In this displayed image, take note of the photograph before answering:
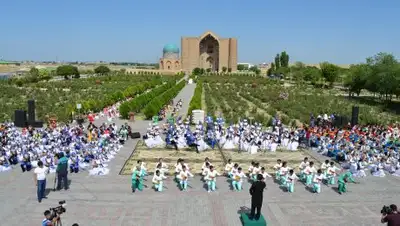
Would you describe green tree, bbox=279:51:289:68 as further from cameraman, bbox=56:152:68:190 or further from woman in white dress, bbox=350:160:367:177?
cameraman, bbox=56:152:68:190

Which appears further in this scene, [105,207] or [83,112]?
[83,112]

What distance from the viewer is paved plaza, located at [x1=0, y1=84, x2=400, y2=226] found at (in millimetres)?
9523

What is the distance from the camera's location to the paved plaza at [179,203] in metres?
9.52

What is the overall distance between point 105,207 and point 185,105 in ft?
83.0

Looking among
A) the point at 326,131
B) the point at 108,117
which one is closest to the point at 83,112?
the point at 108,117

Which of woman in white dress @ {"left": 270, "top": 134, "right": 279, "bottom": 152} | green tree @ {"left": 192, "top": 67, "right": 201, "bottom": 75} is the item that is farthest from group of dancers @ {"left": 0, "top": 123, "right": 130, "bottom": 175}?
green tree @ {"left": 192, "top": 67, "right": 201, "bottom": 75}

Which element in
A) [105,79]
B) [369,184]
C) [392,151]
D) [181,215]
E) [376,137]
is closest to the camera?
[181,215]

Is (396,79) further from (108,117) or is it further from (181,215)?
(181,215)

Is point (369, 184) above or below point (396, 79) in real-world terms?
below

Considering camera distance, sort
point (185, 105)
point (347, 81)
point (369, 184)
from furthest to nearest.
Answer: point (347, 81) → point (185, 105) → point (369, 184)

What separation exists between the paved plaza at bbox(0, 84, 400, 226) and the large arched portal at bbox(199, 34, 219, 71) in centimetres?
8601

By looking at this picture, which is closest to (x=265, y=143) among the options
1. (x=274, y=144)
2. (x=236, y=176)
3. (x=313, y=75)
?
(x=274, y=144)

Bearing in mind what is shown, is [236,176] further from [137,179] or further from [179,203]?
[137,179]

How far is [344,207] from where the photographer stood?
10.7 meters
